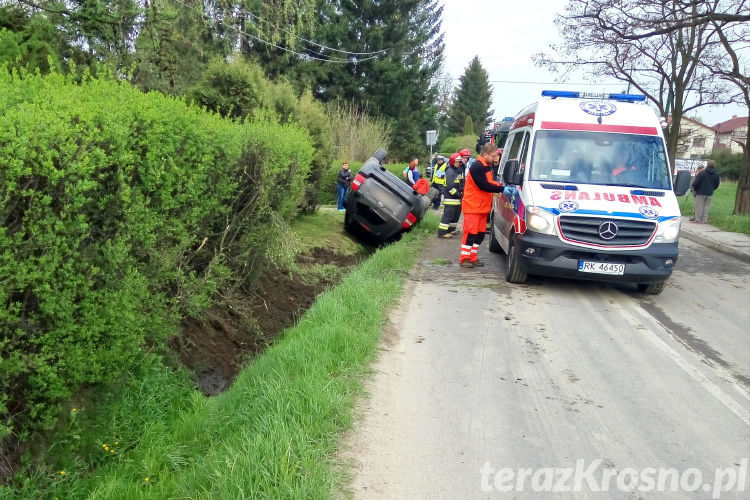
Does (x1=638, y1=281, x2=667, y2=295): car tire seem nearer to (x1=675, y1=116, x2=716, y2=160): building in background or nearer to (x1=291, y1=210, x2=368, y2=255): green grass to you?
(x1=291, y1=210, x2=368, y2=255): green grass

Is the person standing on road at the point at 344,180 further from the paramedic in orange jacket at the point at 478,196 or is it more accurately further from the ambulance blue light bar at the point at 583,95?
the ambulance blue light bar at the point at 583,95

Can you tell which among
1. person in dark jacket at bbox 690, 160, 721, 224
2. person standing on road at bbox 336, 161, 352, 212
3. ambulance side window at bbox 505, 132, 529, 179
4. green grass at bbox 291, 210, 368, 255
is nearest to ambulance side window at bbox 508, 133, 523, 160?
ambulance side window at bbox 505, 132, 529, 179

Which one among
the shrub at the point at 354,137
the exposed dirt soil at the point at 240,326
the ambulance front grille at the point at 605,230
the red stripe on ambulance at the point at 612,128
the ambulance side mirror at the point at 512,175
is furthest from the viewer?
the shrub at the point at 354,137

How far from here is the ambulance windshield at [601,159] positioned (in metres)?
8.30

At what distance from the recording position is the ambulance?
7680mm

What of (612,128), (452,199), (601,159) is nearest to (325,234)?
(452,199)

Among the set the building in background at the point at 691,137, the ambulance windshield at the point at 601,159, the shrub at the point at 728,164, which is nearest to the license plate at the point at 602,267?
the ambulance windshield at the point at 601,159

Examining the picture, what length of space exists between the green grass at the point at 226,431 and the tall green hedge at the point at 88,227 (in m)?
0.42

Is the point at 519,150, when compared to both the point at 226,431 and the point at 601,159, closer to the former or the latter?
the point at 601,159

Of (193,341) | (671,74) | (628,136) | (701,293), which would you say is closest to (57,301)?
(193,341)

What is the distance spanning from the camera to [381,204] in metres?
12.4

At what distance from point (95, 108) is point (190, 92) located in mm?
8221

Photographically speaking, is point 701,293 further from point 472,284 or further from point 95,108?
point 95,108

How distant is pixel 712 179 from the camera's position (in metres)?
17.8
